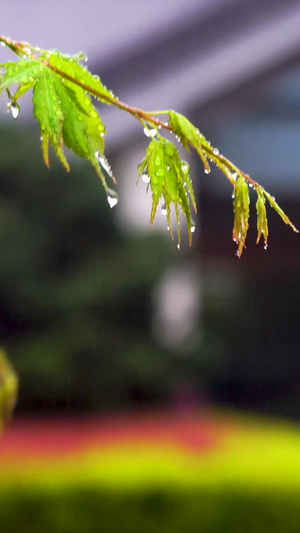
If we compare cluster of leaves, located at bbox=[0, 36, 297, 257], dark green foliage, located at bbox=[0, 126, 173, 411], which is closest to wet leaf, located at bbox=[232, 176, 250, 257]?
cluster of leaves, located at bbox=[0, 36, 297, 257]

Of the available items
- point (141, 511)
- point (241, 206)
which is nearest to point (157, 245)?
point (141, 511)

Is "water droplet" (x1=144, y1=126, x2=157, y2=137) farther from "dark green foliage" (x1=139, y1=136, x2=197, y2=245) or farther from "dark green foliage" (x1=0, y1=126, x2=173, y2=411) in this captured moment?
"dark green foliage" (x1=0, y1=126, x2=173, y2=411)

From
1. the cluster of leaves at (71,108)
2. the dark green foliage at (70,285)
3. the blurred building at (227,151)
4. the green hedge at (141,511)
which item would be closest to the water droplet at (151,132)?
the cluster of leaves at (71,108)

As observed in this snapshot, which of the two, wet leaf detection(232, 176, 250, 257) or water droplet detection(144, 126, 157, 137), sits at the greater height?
water droplet detection(144, 126, 157, 137)

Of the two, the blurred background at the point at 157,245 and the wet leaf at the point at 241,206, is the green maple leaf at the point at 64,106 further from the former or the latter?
the blurred background at the point at 157,245

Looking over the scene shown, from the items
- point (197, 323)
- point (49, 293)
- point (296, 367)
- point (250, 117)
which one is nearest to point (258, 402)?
point (296, 367)
